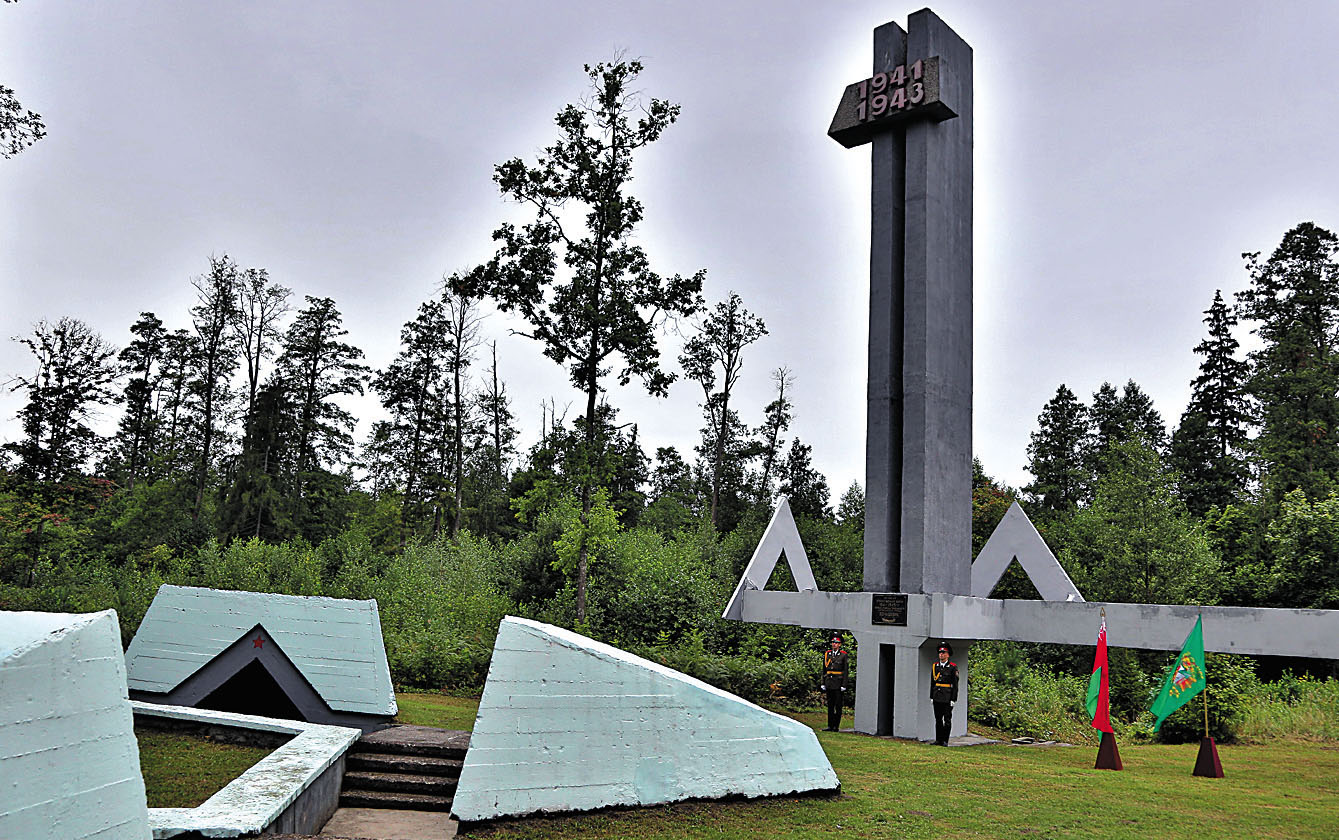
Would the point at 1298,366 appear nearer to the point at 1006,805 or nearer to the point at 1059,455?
the point at 1059,455

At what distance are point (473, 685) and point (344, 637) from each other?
790 centimetres

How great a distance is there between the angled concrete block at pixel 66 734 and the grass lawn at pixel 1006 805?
3.23 metres

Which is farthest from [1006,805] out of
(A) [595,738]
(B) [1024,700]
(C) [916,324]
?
(B) [1024,700]

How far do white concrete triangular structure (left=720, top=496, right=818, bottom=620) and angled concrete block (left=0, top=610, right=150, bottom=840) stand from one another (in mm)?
12108

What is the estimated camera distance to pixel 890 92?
15.4 metres

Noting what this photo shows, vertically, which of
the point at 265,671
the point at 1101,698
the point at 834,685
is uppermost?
the point at 1101,698

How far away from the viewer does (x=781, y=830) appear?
7.88 meters

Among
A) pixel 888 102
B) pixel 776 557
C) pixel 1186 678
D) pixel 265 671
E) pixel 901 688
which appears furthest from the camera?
pixel 776 557

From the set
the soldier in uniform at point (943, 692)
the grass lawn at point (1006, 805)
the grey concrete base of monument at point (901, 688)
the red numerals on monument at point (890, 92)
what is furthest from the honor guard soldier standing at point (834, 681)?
the red numerals on monument at point (890, 92)

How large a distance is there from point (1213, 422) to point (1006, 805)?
3684 cm

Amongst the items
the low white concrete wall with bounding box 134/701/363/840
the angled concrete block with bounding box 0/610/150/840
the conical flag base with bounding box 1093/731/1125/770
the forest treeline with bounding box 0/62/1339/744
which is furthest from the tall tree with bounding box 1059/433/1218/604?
the angled concrete block with bounding box 0/610/150/840

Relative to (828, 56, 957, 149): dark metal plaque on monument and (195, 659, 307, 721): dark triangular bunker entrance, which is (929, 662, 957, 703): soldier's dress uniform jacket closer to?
(195, 659, 307, 721): dark triangular bunker entrance

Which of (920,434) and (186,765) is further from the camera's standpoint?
(920,434)

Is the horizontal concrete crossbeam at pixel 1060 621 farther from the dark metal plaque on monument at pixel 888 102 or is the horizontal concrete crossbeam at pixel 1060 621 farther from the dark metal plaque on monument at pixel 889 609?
the dark metal plaque on monument at pixel 888 102
